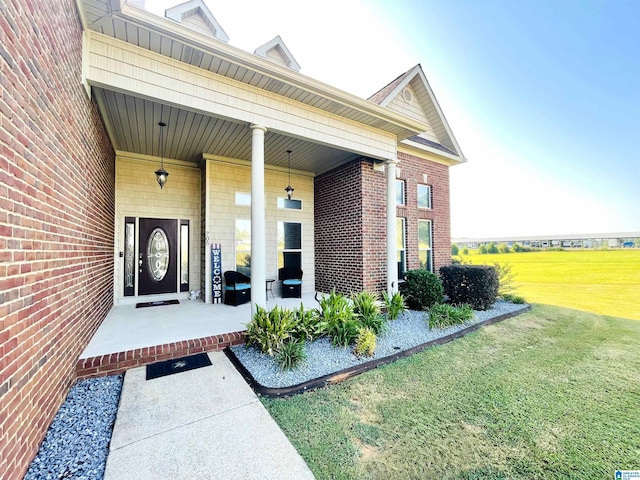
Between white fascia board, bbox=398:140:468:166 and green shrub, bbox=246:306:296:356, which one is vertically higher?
white fascia board, bbox=398:140:468:166

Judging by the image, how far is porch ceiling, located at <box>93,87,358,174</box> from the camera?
4.23 meters

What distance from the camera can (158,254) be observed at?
21.5 feet

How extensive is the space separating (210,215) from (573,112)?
45.3 feet

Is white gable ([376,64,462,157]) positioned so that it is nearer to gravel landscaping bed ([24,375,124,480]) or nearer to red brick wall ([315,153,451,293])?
red brick wall ([315,153,451,293])

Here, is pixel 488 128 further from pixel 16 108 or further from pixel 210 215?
pixel 16 108

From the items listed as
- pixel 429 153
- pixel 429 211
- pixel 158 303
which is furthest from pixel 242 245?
pixel 429 153

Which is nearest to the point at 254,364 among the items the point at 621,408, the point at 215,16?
the point at 621,408

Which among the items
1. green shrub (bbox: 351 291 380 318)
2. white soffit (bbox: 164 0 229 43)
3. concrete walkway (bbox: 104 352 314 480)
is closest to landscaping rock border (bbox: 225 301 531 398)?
concrete walkway (bbox: 104 352 314 480)

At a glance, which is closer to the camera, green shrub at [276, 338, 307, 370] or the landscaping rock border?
the landscaping rock border

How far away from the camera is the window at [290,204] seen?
7465mm

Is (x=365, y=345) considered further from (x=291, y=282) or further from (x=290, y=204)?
(x=290, y=204)

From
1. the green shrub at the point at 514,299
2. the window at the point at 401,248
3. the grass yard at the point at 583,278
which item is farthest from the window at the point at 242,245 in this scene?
the grass yard at the point at 583,278

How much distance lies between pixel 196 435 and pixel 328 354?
6.37 ft

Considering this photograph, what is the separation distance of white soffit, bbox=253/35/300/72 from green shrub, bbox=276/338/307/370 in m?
5.50
